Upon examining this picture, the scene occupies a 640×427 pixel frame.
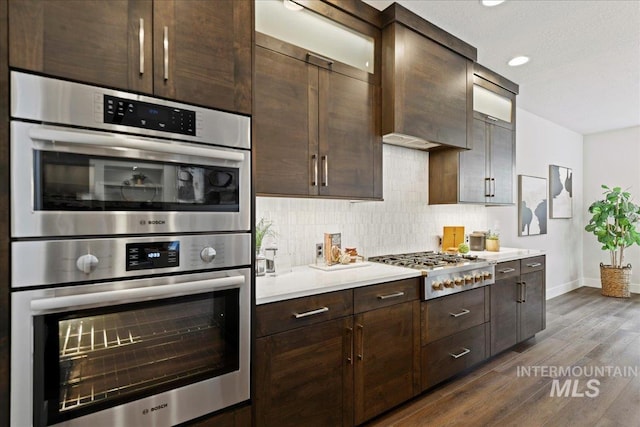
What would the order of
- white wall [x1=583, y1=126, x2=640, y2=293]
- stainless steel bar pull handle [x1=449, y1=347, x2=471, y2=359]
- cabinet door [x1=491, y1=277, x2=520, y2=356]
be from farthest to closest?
white wall [x1=583, y1=126, x2=640, y2=293] → cabinet door [x1=491, y1=277, x2=520, y2=356] → stainless steel bar pull handle [x1=449, y1=347, x2=471, y2=359]

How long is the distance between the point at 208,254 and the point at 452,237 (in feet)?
8.84

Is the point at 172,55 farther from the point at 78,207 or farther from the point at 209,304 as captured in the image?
the point at 209,304

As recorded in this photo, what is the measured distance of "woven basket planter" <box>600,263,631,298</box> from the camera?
17.2 feet

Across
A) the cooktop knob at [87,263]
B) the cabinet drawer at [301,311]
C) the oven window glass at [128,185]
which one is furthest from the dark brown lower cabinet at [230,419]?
the oven window glass at [128,185]

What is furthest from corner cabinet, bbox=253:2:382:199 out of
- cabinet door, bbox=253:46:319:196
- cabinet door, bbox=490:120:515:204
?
cabinet door, bbox=490:120:515:204

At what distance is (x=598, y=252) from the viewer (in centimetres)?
595

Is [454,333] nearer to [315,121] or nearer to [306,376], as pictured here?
[306,376]

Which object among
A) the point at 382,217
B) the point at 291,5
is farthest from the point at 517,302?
the point at 291,5

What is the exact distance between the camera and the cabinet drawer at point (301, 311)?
1607mm

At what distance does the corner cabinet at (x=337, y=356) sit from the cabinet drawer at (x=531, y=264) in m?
1.64

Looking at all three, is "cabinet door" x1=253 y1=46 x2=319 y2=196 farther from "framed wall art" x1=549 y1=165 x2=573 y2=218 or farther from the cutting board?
"framed wall art" x1=549 y1=165 x2=573 y2=218

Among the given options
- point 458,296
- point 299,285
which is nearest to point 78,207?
point 299,285

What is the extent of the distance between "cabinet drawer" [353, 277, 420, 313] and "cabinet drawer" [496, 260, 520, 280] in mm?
1144

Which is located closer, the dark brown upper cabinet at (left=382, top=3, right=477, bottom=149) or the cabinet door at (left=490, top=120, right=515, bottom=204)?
the dark brown upper cabinet at (left=382, top=3, right=477, bottom=149)
